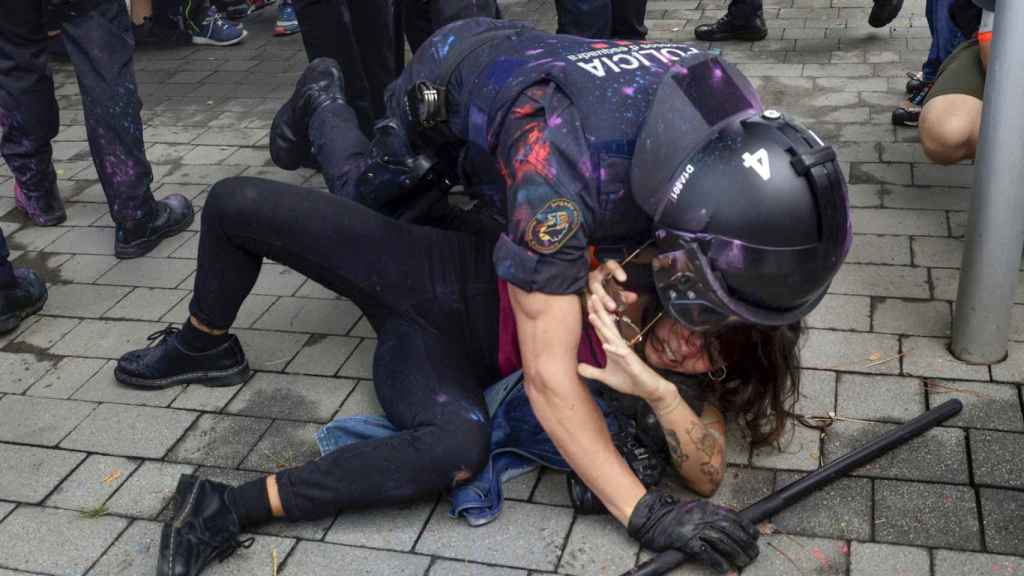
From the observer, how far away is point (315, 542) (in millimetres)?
2795

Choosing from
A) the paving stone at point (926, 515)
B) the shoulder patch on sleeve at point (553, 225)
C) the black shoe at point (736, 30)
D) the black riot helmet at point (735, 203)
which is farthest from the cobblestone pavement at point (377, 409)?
the black shoe at point (736, 30)

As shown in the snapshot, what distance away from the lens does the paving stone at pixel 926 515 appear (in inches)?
104

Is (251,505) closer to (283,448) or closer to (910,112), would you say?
(283,448)

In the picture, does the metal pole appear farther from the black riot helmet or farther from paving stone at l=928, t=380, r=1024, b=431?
the black riot helmet

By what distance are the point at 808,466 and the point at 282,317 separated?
1805 mm

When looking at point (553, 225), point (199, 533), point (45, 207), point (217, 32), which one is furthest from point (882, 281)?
point (217, 32)

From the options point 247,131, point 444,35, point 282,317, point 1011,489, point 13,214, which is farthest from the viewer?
point 247,131

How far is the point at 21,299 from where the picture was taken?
394cm

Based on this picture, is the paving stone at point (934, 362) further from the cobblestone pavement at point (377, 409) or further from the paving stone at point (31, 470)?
the paving stone at point (31, 470)

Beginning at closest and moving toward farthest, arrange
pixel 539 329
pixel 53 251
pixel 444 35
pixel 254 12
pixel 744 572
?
pixel 539 329, pixel 744 572, pixel 444 35, pixel 53 251, pixel 254 12

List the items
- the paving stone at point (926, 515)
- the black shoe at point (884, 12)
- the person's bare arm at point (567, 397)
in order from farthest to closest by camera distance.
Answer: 1. the black shoe at point (884, 12)
2. the paving stone at point (926, 515)
3. the person's bare arm at point (567, 397)

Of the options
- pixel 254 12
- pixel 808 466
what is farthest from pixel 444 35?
pixel 254 12

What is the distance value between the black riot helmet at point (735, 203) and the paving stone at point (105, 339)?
2031mm

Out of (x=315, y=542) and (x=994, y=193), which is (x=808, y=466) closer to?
(x=994, y=193)
